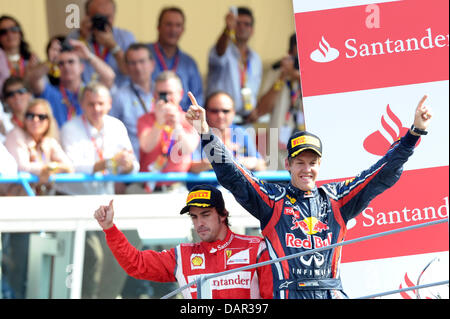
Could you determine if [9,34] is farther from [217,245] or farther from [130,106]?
[217,245]

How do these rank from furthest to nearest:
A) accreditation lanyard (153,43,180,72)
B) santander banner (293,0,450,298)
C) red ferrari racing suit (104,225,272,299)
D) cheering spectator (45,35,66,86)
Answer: accreditation lanyard (153,43,180,72) → cheering spectator (45,35,66,86) → santander banner (293,0,450,298) → red ferrari racing suit (104,225,272,299)

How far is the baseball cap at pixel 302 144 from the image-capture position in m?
4.38

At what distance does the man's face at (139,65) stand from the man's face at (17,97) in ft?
2.96

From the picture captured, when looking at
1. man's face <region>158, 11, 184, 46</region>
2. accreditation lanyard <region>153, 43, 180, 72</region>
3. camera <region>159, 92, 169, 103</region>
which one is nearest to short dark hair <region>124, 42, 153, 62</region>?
accreditation lanyard <region>153, 43, 180, 72</region>

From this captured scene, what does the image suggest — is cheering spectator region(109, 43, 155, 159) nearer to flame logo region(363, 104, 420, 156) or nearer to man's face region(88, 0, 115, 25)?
man's face region(88, 0, 115, 25)

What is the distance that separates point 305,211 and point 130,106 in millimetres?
3065

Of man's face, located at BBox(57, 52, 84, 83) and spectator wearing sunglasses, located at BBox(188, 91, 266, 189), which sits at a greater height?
man's face, located at BBox(57, 52, 84, 83)

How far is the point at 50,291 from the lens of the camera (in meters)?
6.38

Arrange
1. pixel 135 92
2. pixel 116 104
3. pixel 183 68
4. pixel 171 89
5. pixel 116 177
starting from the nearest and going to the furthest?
pixel 116 177 < pixel 171 89 < pixel 116 104 < pixel 135 92 < pixel 183 68

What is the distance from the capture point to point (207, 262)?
4652mm

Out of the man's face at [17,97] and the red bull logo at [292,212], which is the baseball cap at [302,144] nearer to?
the red bull logo at [292,212]

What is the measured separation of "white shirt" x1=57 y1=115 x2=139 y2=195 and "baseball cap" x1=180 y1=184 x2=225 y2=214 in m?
1.94

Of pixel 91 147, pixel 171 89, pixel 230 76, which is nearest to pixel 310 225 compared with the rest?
pixel 171 89

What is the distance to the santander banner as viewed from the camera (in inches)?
206
